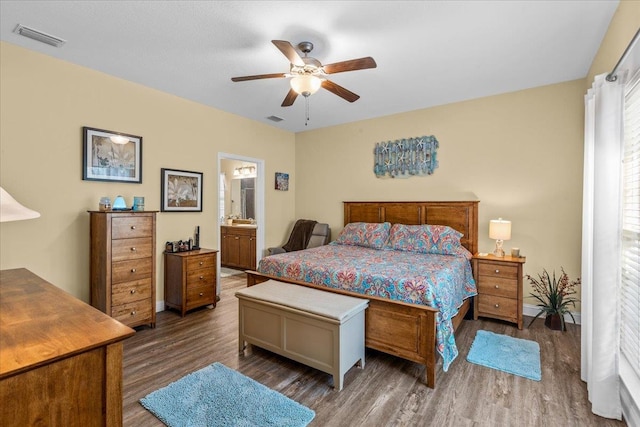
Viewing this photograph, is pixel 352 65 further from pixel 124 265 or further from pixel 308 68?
pixel 124 265

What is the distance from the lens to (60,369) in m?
0.95

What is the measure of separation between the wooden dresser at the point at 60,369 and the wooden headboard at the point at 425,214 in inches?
154

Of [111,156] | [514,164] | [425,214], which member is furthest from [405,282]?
[111,156]

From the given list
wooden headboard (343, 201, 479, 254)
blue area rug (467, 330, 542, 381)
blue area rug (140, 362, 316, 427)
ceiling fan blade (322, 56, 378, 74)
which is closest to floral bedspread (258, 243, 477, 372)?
blue area rug (467, 330, 542, 381)

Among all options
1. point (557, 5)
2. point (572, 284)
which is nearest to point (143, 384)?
point (557, 5)

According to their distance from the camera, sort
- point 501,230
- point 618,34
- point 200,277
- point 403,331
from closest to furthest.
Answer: point 618,34 < point 403,331 < point 501,230 < point 200,277

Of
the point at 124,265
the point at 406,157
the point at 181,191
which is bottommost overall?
the point at 124,265

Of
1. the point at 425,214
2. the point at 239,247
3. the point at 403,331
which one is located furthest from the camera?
the point at 239,247

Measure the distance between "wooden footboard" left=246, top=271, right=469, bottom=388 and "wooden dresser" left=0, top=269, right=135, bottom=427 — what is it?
191cm

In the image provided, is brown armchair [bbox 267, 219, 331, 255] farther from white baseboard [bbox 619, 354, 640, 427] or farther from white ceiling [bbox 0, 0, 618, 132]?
white baseboard [bbox 619, 354, 640, 427]

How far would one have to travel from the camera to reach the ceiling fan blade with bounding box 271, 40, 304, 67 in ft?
6.98

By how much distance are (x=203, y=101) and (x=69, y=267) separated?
2.54 m

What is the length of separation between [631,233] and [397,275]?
160cm

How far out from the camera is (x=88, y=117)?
327cm
